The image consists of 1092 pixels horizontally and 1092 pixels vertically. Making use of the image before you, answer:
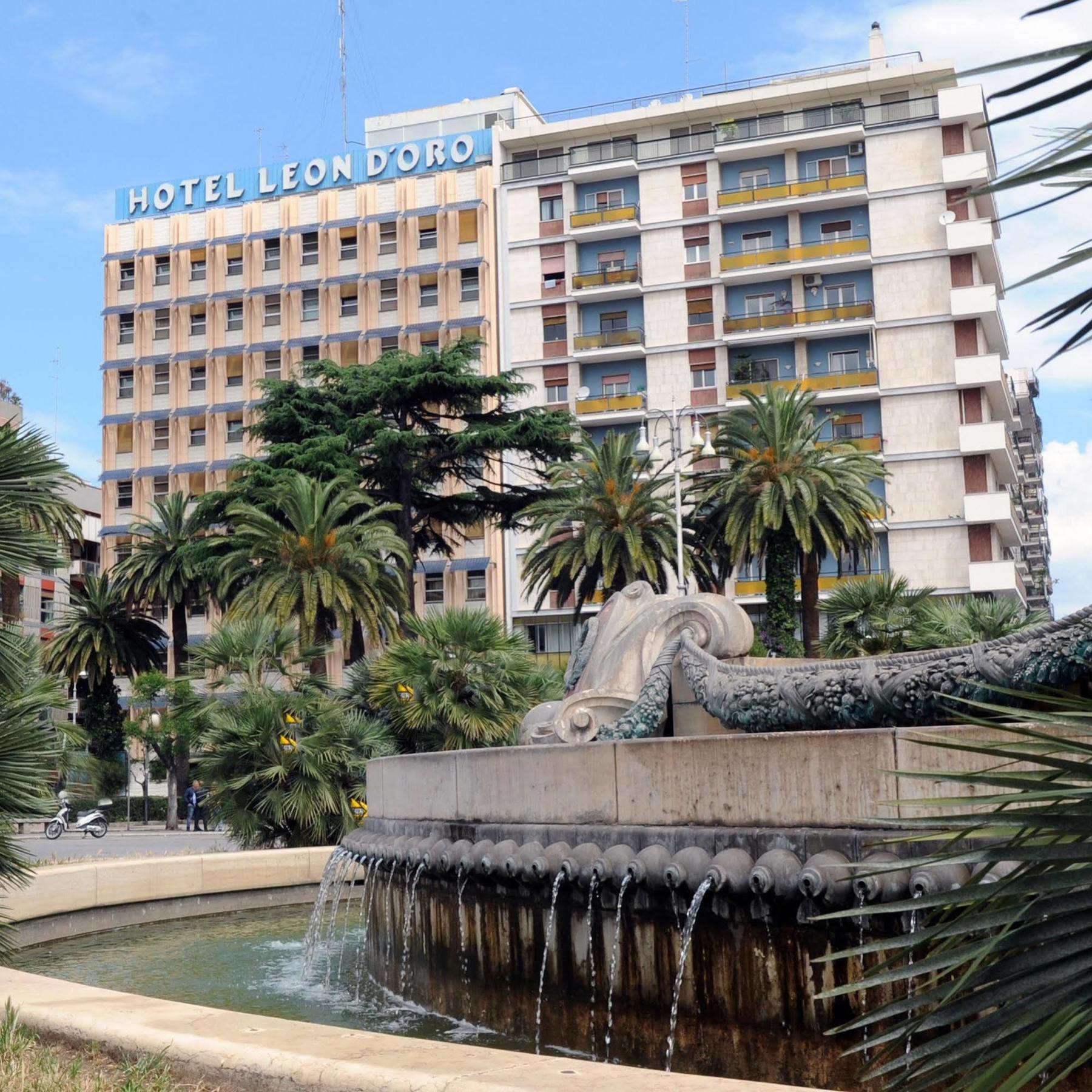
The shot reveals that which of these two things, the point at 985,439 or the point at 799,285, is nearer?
the point at 985,439

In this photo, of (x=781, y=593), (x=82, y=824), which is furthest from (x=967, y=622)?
(x=82, y=824)

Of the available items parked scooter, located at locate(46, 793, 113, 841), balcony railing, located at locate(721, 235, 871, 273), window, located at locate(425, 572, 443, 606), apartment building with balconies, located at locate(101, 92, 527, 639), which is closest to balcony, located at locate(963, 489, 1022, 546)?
balcony railing, located at locate(721, 235, 871, 273)

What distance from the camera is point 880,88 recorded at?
58500mm

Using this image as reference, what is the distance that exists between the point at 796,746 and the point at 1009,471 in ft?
180

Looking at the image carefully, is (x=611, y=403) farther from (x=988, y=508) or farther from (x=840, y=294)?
(x=988, y=508)

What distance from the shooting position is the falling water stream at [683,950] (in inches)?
291

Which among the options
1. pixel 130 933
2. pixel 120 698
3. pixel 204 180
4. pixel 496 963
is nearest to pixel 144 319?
pixel 204 180

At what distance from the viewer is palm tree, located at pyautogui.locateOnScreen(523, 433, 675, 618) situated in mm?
42812

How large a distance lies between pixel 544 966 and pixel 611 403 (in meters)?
52.1

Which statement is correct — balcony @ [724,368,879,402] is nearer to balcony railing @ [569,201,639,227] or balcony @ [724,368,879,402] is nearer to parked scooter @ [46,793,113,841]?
balcony railing @ [569,201,639,227]

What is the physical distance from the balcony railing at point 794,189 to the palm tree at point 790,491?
59.5 feet

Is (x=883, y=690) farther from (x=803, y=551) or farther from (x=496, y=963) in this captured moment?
(x=803, y=551)

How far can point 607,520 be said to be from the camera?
1708 inches

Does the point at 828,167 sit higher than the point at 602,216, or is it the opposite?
the point at 828,167
